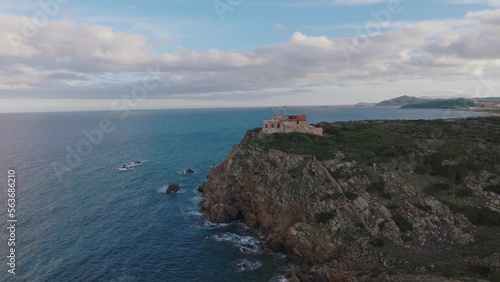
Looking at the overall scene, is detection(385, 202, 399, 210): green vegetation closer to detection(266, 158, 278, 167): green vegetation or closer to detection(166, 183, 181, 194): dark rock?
detection(266, 158, 278, 167): green vegetation

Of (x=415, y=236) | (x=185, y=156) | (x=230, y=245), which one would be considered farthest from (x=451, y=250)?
(x=185, y=156)

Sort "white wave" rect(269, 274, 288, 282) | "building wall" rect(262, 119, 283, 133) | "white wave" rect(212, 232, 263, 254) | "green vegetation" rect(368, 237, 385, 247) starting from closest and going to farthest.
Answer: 1. "white wave" rect(269, 274, 288, 282)
2. "green vegetation" rect(368, 237, 385, 247)
3. "white wave" rect(212, 232, 263, 254)
4. "building wall" rect(262, 119, 283, 133)

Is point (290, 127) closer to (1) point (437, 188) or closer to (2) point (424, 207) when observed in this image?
(1) point (437, 188)

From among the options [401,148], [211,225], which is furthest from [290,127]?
[211,225]

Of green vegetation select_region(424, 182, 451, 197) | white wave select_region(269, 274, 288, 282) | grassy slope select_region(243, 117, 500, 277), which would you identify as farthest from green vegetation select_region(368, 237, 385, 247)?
green vegetation select_region(424, 182, 451, 197)

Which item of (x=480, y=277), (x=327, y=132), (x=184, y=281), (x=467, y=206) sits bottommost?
(x=184, y=281)

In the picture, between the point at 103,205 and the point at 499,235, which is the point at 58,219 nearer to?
the point at 103,205

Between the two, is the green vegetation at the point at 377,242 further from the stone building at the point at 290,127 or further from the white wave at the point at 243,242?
the stone building at the point at 290,127
